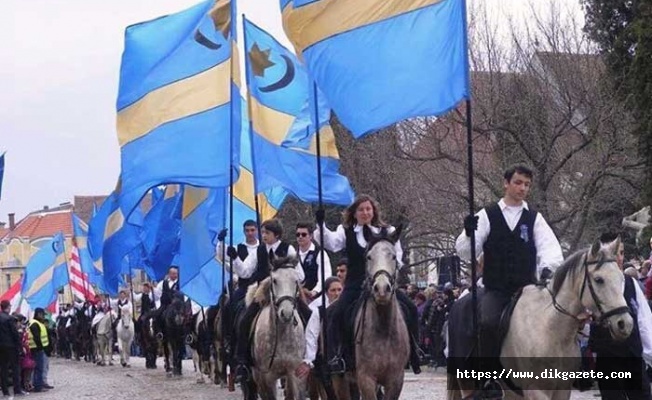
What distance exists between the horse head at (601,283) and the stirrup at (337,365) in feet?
11.7

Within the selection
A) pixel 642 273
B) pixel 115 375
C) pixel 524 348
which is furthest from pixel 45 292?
pixel 524 348

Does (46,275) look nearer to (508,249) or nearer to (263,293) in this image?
(263,293)

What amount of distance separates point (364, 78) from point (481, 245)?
2.26 m

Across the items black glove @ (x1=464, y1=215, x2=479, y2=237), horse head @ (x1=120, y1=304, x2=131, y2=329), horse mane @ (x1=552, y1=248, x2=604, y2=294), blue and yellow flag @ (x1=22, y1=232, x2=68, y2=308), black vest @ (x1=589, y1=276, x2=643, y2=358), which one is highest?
blue and yellow flag @ (x1=22, y1=232, x2=68, y2=308)

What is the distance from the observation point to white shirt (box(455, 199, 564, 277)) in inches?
401

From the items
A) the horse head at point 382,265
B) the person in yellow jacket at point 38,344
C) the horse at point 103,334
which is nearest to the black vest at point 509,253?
the horse head at point 382,265

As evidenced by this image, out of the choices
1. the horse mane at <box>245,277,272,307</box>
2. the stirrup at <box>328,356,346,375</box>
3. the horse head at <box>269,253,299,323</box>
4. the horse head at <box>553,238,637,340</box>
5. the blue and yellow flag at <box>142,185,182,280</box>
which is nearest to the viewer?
the horse head at <box>553,238,637,340</box>

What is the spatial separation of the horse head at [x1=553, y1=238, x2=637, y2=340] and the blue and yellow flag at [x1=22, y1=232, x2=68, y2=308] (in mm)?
33999

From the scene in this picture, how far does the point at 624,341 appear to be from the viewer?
35.7ft

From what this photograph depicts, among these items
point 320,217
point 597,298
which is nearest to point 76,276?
point 320,217

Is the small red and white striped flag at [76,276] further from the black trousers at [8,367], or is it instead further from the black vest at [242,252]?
the black vest at [242,252]

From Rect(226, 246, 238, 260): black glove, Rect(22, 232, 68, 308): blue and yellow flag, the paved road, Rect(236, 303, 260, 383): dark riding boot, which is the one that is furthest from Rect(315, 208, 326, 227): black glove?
Rect(22, 232, 68, 308): blue and yellow flag

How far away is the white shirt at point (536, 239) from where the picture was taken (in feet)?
33.4

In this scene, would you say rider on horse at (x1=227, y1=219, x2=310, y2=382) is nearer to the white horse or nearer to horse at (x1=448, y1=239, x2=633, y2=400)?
horse at (x1=448, y1=239, x2=633, y2=400)
